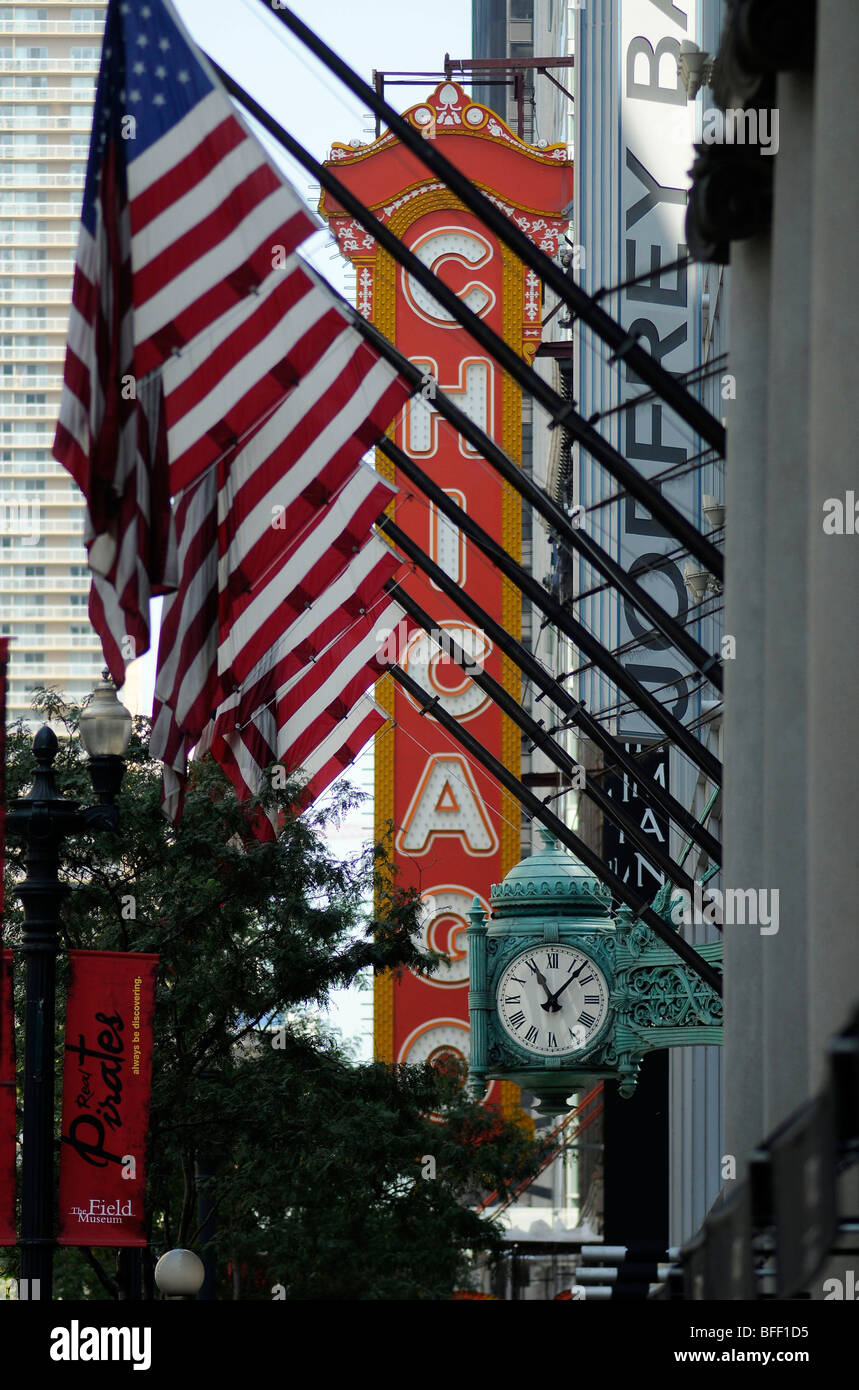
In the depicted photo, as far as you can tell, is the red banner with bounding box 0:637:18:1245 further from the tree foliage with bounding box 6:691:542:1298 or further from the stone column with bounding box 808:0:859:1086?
the stone column with bounding box 808:0:859:1086

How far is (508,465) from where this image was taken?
13375 mm

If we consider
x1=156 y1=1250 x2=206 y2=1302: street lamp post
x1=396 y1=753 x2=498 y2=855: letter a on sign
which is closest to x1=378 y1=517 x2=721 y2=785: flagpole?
x1=156 y1=1250 x2=206 y2=1302: street lamp post

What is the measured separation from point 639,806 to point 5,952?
1116 centimetres

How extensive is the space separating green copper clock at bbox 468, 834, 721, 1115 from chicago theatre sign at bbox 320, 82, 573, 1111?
2734 cm

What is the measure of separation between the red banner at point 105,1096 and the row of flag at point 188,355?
3.51 metres

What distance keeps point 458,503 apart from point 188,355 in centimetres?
3753

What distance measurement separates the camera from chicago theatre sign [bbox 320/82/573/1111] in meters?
48.5

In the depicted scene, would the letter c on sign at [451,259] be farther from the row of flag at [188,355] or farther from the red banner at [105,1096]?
the row of flag at [188,355]

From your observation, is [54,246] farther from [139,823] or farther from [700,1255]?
[700,1255]

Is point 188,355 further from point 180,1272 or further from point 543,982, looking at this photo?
point 180,1272

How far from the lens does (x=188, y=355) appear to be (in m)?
12.2

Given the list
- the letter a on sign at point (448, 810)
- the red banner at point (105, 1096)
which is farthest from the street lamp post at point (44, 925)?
the letter a on sign at point (448, 810)

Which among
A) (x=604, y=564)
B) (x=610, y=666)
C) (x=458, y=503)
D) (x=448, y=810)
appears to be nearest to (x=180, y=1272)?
(x=610, y=666)

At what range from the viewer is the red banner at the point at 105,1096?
53.2 ft
